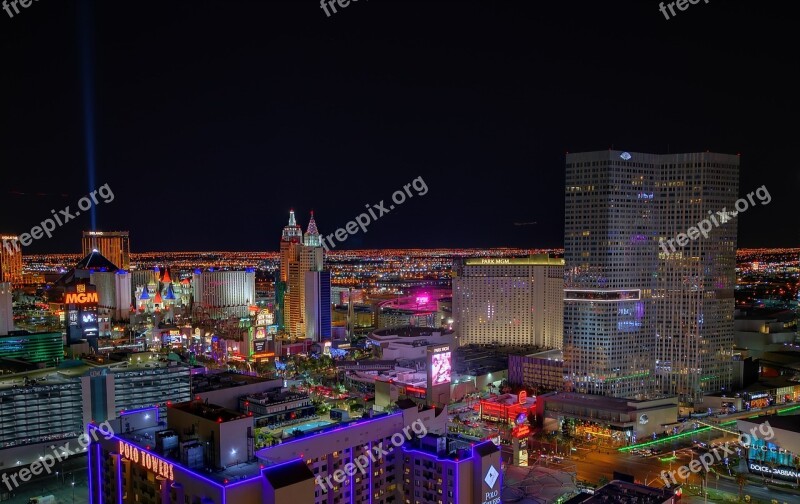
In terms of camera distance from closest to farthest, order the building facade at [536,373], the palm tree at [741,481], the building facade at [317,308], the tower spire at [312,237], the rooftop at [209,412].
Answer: the rooftop at [209,412], the palm tree at [741,481], the building facade at [536,373], the building facade at [317,308], the tower spire at [312,237]

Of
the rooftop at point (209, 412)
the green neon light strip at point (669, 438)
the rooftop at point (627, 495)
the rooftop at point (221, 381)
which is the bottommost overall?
the green neon light strip at point (669, 438)

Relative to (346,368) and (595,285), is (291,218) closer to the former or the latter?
(346,368)

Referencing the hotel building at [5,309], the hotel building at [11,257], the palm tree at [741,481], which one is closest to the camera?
the palm tree at [741,481]

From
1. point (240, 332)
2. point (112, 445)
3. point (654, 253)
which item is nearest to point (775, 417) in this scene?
point (654, 253)

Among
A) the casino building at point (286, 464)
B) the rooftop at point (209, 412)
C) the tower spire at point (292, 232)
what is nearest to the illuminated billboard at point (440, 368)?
the casino building at point (286, 464)

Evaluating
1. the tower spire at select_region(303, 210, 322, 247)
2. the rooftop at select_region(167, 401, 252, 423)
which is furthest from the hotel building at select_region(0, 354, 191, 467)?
the tower spire at select_region(303, 210, 322, 247)

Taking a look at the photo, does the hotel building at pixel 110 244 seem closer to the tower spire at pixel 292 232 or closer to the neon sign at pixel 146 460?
the tower spire at pixel 292 232

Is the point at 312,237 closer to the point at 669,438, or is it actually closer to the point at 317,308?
the point at 317,308

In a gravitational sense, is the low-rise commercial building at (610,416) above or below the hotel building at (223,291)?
below
